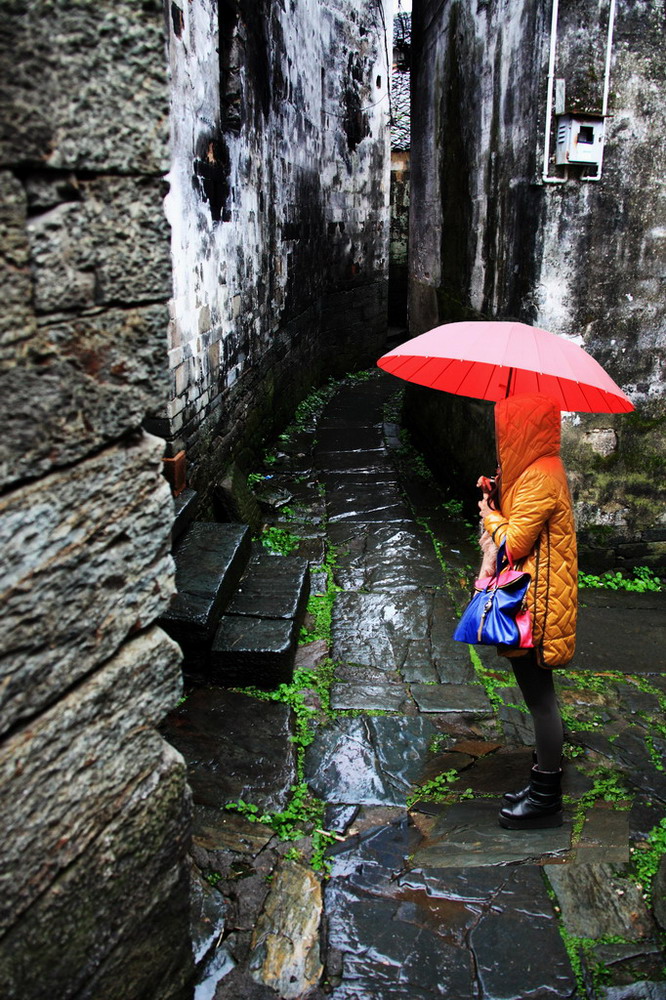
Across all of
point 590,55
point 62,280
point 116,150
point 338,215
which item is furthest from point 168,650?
point 338,215

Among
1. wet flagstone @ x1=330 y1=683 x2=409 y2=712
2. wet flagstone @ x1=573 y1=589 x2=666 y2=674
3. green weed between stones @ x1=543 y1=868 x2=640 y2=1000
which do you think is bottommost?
wet flagstone @ x1=573 y1=589 x2=666 y2=674

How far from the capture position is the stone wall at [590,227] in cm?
482

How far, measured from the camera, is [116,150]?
1.57 m

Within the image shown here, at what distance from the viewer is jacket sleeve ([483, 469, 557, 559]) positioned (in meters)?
2.94

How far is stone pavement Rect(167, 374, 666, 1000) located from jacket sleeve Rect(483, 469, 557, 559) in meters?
1.12

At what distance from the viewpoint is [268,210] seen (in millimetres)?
7926

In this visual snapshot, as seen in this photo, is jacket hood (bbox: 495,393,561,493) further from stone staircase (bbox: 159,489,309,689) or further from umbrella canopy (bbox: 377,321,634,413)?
stone staircase (bbox: 159,489,309,689)

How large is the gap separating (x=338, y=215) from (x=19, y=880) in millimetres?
11347

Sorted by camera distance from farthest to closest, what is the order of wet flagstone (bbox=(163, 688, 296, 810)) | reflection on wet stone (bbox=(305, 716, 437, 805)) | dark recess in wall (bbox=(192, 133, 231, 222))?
dark recess in wall (bbox=(192, 133, 231, 222)) → reflection on wet stone (bbox=(305, 716, 437, 805)) → wet flagstone (bbox=(163, 688, 296, 810))

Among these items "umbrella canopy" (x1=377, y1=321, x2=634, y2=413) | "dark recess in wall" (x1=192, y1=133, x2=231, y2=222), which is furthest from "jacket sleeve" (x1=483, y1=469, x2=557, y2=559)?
"dark recess in wall" (x1=192, y1=133, x2=231, y2=222)

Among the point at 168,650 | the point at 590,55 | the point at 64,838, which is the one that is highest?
the point at 590,55

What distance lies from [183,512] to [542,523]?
7.97 feet

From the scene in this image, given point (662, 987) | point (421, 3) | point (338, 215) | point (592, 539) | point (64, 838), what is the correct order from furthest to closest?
1. point (338, 215)
2. point (421, 3)
3. point (592, 539)
4. point (662, 987)
5. point (64, 838)

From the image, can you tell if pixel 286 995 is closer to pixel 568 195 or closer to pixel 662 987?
pixel 662 987
